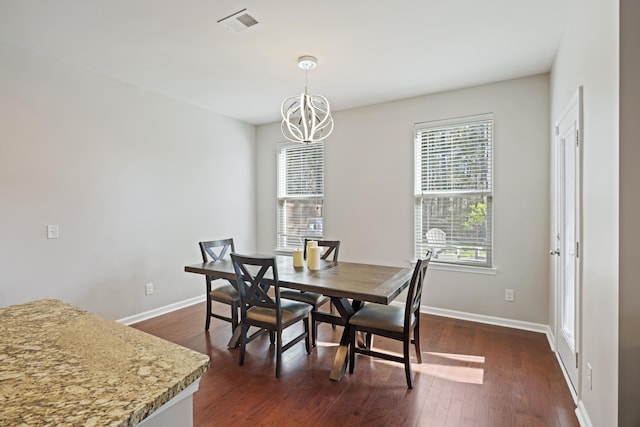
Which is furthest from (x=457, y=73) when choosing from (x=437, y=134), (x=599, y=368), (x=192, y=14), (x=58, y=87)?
(x=58, y=87)

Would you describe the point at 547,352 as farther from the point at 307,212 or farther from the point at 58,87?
the point at 58,87

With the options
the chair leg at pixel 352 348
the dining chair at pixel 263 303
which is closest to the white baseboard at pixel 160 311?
the dining chair at pixel 263 303

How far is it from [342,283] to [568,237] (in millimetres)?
1813

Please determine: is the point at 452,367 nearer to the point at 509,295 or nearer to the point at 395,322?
the point at 395,322

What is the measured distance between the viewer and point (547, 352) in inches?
114

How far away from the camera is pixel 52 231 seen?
303cm

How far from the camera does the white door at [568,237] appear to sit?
218cm

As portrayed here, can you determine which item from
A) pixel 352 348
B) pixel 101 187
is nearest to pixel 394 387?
pixel 352 348

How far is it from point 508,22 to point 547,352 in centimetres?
277

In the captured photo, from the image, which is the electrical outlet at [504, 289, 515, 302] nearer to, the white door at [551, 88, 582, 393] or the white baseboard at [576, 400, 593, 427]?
the white door at [551, 88, 582, 393]

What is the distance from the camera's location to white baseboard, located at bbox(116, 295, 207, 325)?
3.61 m

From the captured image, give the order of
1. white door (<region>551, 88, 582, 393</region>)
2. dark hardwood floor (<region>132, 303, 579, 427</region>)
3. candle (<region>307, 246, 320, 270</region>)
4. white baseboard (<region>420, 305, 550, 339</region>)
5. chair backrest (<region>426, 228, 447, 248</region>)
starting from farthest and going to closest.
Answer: chair backrest (<region>426, 228, 447, 248</region>), white baseboard (<region>420, 305, 550, 339</region>), candle (<region>307, 246, 320, 270</region>), white door (<region>551, 88, 582, 393</region>), dark hardwood floor (<region>132, 303, 579, 427</region>)

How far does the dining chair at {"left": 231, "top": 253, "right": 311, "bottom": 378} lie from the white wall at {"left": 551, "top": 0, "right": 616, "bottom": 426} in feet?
6.32

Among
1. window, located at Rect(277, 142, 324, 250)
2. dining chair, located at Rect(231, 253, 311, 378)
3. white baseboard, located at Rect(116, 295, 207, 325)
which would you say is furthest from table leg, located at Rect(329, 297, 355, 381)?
white baseboard, located at Rect(116, 295, 207, 325)
